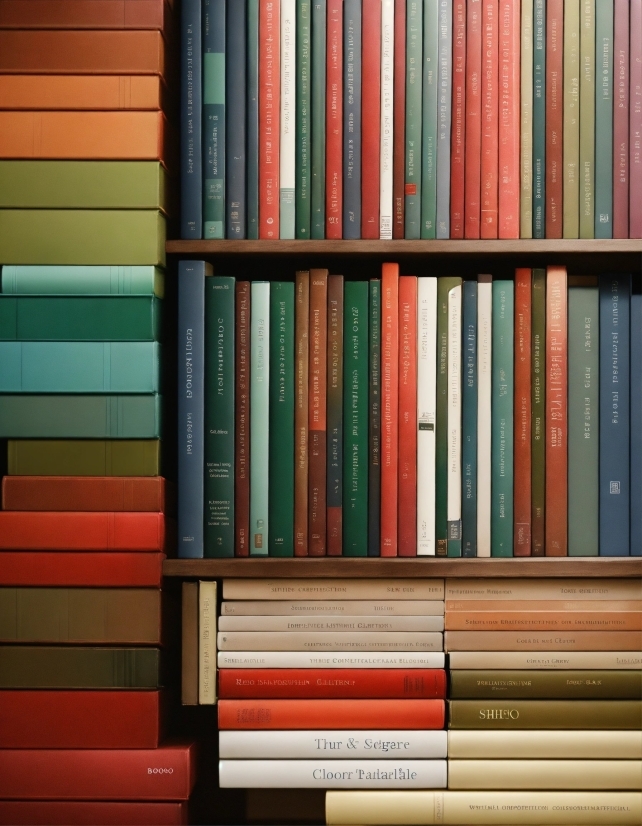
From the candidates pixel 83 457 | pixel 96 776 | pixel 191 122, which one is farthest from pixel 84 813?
pixel 191 122

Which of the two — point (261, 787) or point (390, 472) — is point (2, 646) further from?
point (390, 472)

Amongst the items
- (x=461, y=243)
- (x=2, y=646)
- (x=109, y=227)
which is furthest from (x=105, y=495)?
(x=461, y=243)

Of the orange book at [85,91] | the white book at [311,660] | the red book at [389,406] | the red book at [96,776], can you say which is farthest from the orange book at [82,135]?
the red book at [96,776]

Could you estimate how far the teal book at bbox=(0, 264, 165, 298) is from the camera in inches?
43.5

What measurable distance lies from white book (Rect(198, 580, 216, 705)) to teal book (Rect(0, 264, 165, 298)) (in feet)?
1.32

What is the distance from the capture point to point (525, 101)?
1.14 m

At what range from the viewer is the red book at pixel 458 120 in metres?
1.14

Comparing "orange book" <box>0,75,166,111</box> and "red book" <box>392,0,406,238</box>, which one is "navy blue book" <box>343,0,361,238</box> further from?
"orange book" <box>0,75,166,111</box>

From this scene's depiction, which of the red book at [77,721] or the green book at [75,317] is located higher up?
the green book at [75,317]

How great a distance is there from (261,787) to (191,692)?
15cm

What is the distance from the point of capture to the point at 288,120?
1.14 metres

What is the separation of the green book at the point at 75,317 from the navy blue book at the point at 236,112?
0.56ft

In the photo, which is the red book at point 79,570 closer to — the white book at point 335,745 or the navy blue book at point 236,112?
the white book at point 335,745

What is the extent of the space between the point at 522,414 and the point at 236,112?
0.56 meters
